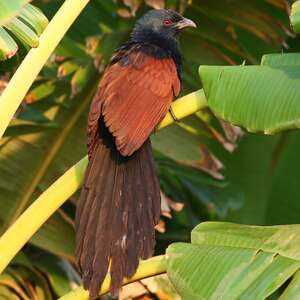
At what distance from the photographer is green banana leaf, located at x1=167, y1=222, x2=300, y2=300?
6.98 feet

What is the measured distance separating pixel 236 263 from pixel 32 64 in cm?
80

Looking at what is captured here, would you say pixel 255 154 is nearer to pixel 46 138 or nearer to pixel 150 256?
pixel 46 138

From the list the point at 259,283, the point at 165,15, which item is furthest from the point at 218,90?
the point at 165,15

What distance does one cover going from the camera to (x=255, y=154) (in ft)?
15.2

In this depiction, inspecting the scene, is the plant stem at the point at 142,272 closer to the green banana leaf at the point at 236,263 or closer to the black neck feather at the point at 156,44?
the green banana leaf at the point at 236,263

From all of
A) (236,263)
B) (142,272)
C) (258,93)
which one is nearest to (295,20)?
(258,93)

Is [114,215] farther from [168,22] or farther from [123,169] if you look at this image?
[168,22]

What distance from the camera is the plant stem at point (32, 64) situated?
2.33 metres

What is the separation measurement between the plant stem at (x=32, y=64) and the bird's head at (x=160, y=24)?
1.20 meters

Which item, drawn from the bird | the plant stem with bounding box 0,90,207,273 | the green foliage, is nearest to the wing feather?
the bird

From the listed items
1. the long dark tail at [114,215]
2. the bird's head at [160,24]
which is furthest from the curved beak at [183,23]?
the long dark tail at [114,215]

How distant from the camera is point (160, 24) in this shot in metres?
3.56

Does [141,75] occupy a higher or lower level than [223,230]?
higher

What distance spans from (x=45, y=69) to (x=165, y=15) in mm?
742
